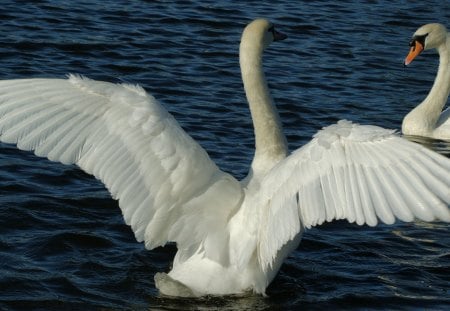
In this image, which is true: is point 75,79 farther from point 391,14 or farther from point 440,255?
point 391,14

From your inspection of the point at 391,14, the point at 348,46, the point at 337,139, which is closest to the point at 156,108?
the point at 337,139

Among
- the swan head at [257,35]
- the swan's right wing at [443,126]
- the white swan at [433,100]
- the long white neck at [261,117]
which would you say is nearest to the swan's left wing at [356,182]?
the long white neck at [261,117]

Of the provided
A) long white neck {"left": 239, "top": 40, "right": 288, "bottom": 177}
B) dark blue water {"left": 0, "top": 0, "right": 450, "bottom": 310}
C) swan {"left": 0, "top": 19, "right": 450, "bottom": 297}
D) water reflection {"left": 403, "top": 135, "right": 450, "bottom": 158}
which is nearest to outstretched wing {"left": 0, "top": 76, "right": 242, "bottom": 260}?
swan {"left": 0, "top": 19, "right": 450, "bottom": 297}

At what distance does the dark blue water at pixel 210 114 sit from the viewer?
7883 mm

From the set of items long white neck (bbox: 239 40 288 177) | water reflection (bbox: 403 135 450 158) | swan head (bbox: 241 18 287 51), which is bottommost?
water reflection (bbox: 403 135 450 158)

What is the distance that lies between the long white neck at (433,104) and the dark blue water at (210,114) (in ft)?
1.05

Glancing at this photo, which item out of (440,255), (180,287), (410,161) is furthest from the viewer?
(440,255)

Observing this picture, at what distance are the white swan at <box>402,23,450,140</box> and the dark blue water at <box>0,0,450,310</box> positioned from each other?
1.11ft

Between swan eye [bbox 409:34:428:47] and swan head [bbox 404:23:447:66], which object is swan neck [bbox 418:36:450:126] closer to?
swan head [bbox 404:23:447:66]

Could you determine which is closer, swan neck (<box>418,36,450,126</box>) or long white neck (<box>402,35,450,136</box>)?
long white neck (<box>402,35,450,136</box>)

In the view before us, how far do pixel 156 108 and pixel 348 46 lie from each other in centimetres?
900

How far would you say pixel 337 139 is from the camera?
6.16 metres

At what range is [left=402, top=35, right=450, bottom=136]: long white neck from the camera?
12.6 meters

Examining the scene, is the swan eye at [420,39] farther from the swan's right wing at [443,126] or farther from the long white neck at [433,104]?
the swan's right wing at [443,126]
